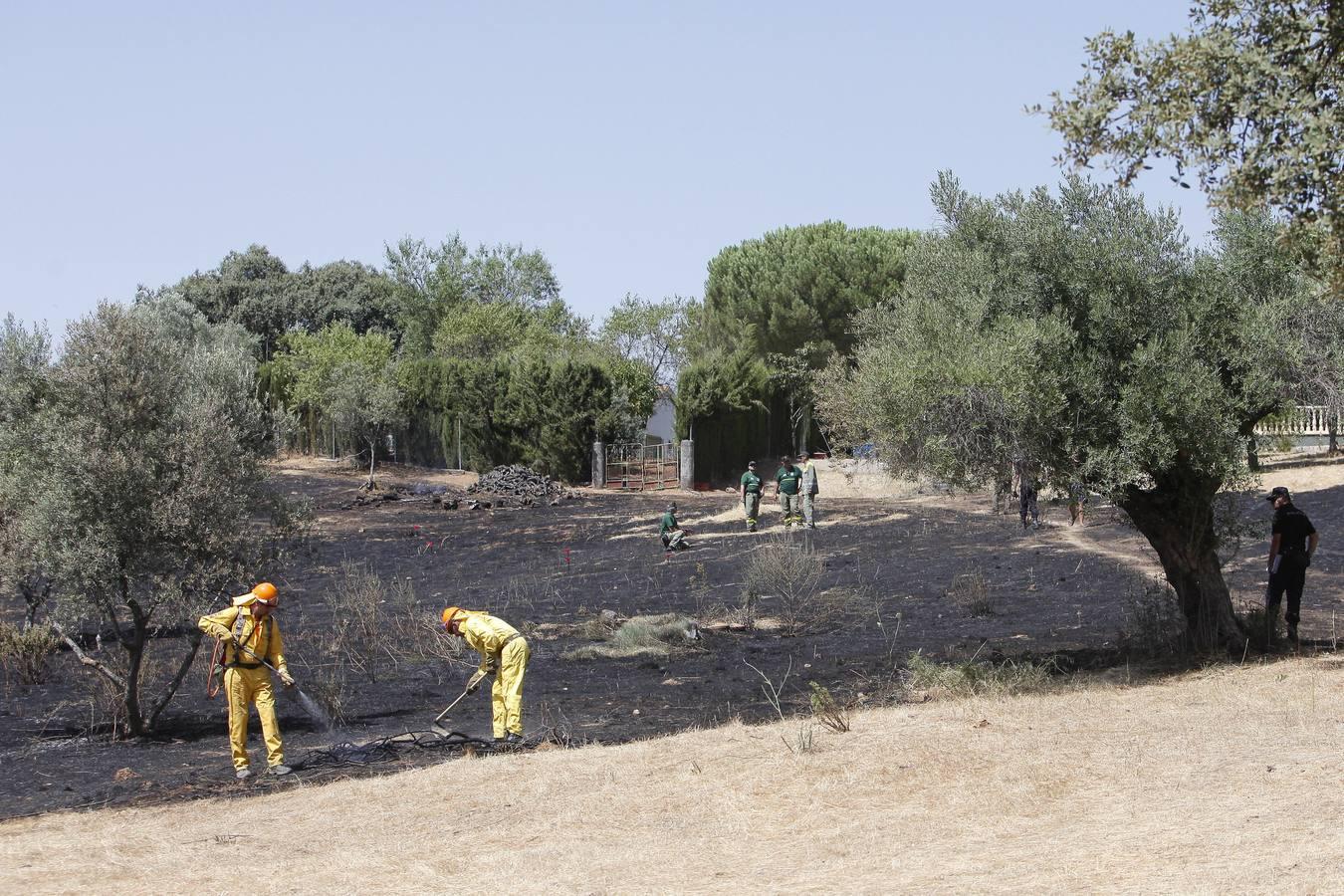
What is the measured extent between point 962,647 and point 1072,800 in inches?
269

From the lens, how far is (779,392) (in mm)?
51844

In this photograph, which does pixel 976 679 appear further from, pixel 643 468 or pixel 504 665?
pixel 643 468

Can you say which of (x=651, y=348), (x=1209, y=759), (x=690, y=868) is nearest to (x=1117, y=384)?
(x=1209, y=759)

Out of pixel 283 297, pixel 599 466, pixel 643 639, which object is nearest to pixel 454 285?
pixel 283 297

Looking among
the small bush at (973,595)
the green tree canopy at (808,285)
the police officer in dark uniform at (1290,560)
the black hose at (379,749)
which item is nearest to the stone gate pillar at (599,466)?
the green tree canopy at (808,285)

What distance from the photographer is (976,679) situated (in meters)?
12.4

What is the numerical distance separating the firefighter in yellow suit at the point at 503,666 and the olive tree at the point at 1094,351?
411cm

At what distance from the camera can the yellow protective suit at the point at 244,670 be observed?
11.2 metres

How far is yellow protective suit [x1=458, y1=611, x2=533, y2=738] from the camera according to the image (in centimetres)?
1161

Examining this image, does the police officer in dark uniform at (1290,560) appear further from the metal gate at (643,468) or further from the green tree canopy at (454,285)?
the green tree canopy at (454,285)

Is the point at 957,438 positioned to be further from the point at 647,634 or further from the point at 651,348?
the point at 651,348

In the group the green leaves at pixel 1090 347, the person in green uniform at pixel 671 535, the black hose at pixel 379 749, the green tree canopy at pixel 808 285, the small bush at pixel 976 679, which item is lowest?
the black hose at pixel 379 749

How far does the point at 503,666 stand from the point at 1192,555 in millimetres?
6777

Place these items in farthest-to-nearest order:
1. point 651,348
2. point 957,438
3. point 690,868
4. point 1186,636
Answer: point 651,348 < point 1186,636 < point 957,438 < point 690,868
